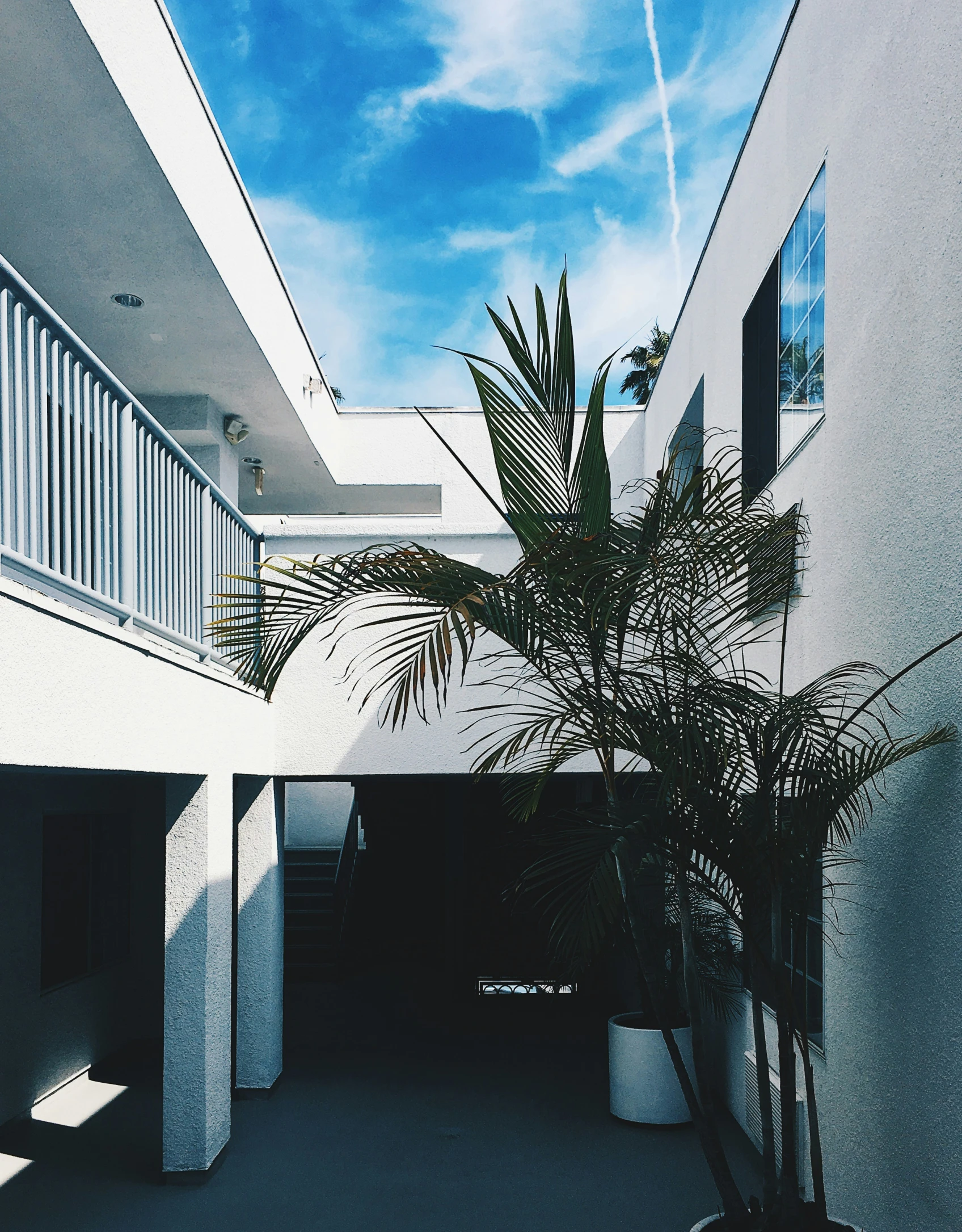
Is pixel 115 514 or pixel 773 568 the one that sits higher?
pixel 115 514

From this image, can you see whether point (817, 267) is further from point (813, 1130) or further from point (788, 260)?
point (813, 1130)

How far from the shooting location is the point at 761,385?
550cm

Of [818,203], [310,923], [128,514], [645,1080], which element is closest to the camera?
[128,514]

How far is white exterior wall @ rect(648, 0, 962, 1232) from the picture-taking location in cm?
289

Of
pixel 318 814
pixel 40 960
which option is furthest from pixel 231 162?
pixel 318 814

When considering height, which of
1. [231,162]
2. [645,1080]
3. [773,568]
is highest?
[231,162]

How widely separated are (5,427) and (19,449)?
92 mm

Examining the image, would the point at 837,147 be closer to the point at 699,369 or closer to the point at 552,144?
the point at 699,369

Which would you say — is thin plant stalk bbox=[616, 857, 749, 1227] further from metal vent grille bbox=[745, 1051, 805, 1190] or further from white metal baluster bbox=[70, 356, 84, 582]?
white metal baluster bbox=[70, 356, 84, 582]

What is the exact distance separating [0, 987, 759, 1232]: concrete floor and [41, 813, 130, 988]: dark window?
1077 millimetres

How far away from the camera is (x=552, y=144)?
1118 inches

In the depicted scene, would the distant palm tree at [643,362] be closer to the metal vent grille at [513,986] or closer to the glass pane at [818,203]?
the metal vent grille at [513,986]

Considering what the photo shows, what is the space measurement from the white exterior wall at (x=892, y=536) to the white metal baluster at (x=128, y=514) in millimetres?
2748

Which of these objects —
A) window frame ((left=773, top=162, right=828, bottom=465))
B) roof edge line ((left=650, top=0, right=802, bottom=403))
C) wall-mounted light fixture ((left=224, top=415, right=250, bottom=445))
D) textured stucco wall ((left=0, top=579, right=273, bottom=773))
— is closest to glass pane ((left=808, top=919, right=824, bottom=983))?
window frame ((left=773, top=162, right=828, bottom=465))
